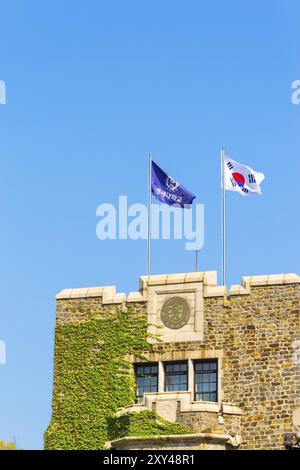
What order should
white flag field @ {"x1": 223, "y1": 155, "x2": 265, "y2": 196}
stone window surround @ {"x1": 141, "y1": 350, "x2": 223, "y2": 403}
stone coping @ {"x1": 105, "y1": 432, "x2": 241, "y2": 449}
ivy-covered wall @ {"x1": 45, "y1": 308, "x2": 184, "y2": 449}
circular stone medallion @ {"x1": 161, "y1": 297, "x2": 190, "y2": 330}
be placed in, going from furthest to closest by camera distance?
1. white flag field @ {"x1": 223, "y1": 155, "x2": 265, "y2": 196}
2. circular stone medallion @ {"x1": 161, "y1": 297, "x2": 190, "y2": 330}
3. ivy-covered wall @ {"x1": 45, "y1": 308, "x2": 184, "y2": 449}
4. stone window surround @ {"x1": 141, "y1": 350, "x2": 223, "y2": 403}
5. stone coping @ {"x1": 105, "y1": 432, "x2": 241, "y2": 449}

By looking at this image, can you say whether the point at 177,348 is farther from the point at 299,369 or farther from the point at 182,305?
the point at 299,369

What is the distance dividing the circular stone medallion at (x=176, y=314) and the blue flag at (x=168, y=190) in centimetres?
433

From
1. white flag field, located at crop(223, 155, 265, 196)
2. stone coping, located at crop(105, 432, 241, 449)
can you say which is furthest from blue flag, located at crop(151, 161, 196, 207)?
stone coping, located at crop(105, 432, 241, 449)

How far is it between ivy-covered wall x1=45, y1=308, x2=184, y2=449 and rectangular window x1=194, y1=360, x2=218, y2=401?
Result: 7.95ft

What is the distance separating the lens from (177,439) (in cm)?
4594

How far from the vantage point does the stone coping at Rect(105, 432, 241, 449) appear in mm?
45656

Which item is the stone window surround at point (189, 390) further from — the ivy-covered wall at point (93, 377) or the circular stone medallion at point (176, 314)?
the circular stone medallion at point (176, 314)

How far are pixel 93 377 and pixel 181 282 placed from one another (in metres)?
5.15

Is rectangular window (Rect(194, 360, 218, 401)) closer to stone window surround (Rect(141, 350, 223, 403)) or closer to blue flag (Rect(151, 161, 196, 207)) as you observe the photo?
stone window surround (Rect(141, 350, 223, 403))

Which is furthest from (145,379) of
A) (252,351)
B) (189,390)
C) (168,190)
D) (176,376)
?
(168,190)

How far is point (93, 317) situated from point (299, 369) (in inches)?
343

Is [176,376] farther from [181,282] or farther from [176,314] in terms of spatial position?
[181,282]
